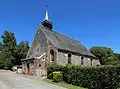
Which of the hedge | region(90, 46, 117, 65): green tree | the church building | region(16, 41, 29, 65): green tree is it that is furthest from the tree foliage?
the hedge

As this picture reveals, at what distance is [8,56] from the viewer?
4531 cm

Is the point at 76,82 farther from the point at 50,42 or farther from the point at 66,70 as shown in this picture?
the point at 50,42

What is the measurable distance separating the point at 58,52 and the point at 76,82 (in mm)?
12313

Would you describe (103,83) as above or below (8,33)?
below

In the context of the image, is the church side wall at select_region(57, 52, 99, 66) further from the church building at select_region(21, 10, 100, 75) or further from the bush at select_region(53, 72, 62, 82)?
the bush at select_region(53, 72, 62, 82)

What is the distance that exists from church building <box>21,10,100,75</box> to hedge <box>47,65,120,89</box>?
8944mm

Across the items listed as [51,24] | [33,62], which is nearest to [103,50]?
[51,24]

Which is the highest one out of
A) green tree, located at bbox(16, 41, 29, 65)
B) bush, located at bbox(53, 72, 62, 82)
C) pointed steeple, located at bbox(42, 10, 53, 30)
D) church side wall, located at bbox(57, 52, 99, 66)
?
pointed steeple, located at bbox(42, 10, 53, 30)

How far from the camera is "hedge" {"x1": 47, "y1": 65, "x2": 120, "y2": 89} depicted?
54.5 feet

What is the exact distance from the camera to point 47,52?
1294 inches

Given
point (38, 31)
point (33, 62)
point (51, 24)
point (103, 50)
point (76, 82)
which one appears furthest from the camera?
point (103, 50)

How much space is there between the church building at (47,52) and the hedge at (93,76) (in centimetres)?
894

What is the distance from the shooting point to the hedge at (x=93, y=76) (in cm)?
1662

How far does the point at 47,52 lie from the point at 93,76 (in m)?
15.6
